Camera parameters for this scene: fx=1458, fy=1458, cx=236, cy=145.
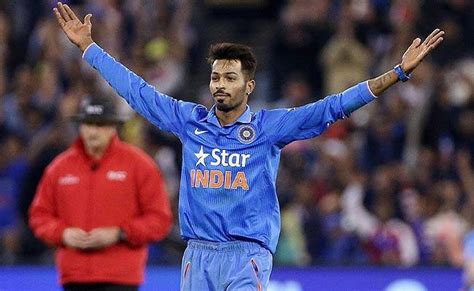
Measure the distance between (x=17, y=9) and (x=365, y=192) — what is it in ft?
17.2

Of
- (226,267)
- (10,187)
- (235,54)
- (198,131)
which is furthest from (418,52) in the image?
(10,187)

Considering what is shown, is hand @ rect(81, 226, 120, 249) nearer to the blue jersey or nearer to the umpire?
the umpire

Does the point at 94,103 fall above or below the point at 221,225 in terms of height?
above

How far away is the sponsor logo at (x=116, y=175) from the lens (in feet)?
34.3

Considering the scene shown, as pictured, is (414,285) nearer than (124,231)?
No

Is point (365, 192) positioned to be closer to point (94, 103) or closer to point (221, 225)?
point (94, 103)

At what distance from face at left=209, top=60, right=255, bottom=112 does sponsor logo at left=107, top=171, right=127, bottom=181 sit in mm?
2250

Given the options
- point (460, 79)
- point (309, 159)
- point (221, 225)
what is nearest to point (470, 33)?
point (460, 79)

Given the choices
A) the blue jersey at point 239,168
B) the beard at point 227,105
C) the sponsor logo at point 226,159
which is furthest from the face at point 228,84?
the sponsor logo at point 226,159

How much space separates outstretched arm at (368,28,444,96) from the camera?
8047 mm

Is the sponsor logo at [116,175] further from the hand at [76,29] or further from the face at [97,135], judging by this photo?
the hand at [76,29]

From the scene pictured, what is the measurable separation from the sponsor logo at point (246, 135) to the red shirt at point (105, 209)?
2.19 metres

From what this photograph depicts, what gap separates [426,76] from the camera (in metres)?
16.3

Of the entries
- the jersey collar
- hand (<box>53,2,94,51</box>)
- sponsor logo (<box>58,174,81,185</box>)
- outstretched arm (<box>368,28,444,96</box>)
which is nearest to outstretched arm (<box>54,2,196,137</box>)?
hand (<box>53,2,94,51</box>)
